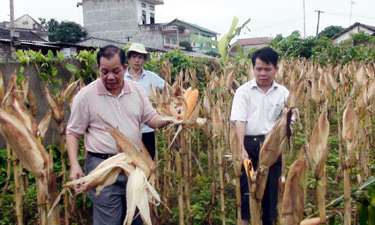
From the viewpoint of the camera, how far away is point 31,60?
462cm

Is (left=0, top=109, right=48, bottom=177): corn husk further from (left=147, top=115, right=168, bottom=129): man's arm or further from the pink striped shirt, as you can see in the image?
(left=147, top=115, right=168, bottom=129): man's arm

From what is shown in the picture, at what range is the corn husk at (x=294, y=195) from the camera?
1.06 m

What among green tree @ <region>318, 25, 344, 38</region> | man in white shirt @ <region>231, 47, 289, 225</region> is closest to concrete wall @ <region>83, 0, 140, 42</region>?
green tree @ <region>318, 25, 344, 38</region>

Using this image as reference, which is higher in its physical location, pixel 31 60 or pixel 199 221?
pixel 31 60

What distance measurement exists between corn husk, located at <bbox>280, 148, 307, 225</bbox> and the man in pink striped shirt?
134 cm

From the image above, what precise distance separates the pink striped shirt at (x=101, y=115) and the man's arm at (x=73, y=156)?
38mm

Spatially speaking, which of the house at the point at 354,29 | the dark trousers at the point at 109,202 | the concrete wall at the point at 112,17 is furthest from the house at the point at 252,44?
the concrete wall at the point at 112,17

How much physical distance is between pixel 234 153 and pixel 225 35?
263 cm

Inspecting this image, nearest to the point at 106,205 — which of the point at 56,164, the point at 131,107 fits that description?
the point at 131,107

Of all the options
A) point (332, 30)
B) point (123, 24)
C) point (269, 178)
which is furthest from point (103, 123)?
point (332, 30)

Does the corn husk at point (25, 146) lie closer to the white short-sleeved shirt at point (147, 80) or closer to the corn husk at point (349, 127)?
the corn husk at point (349, 127)

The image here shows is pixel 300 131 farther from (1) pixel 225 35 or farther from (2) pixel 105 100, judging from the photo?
(2) pixel 105 100

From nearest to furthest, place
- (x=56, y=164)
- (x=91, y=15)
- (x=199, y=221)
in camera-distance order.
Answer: (x=199, y=221) → (x=56, y=164) → (x=91, y=15)

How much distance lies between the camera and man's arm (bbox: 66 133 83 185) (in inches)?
75.4
